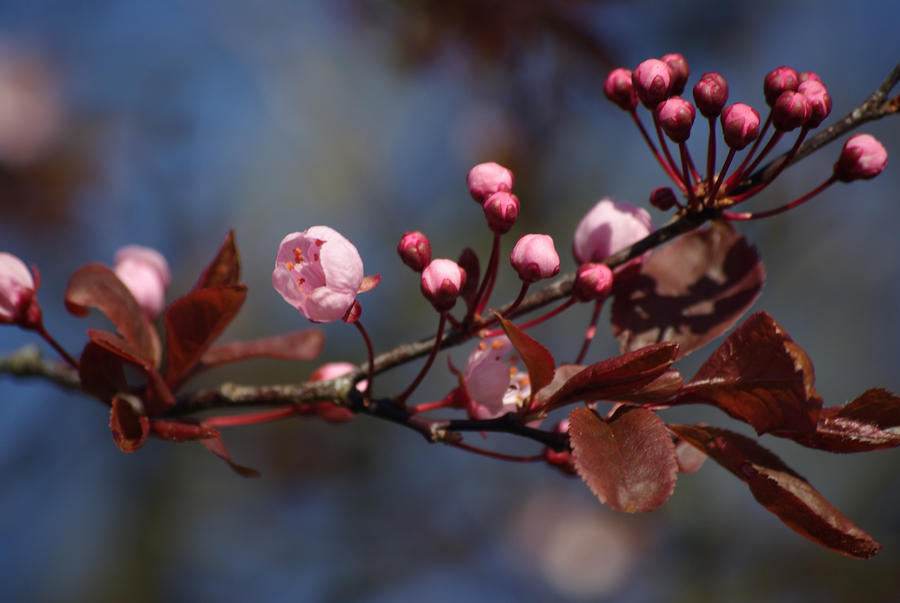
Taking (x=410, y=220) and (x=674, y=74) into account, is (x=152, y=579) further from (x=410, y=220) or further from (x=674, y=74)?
(x=674, y=74)

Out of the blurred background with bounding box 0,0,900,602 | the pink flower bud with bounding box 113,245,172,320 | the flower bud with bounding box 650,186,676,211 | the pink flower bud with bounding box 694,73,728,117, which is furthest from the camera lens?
the blurred background with bounding box 0,0,900,602

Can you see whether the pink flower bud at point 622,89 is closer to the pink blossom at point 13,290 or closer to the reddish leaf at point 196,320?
the reddish leaf at point 196,320

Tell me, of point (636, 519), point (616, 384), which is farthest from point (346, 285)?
point (636, 519)

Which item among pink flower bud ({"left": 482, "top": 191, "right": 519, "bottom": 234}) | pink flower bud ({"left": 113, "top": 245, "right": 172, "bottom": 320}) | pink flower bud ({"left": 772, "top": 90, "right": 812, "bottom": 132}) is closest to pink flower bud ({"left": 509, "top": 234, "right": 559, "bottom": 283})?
pink flower bud ({"left": 482, "top": 191, "right": 519, "bottom": 234})

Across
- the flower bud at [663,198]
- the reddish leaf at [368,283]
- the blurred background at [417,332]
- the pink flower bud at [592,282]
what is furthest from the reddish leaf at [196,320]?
the blurred background at [417,332]

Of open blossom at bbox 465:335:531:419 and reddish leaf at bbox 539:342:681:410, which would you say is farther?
open blossom at bbox 465:335:531:419

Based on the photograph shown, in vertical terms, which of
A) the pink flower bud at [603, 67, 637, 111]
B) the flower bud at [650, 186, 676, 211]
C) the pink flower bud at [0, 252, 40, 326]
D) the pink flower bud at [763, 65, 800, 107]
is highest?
the pink flower bud at [763, 65, 800, 107]

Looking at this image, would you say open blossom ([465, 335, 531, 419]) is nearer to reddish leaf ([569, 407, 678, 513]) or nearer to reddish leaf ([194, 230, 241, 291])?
reddish leaf ([569, 407, 678, 513])
